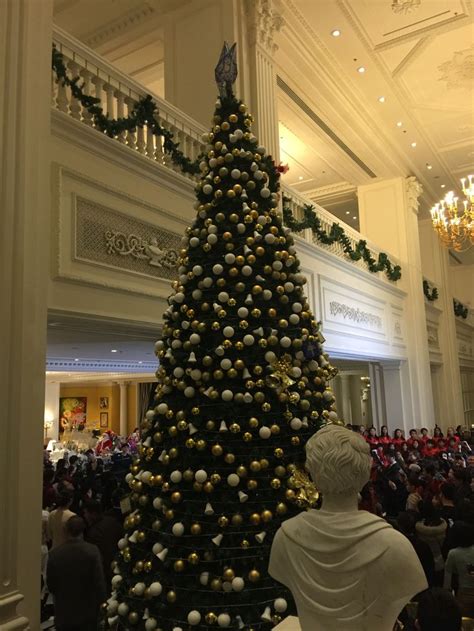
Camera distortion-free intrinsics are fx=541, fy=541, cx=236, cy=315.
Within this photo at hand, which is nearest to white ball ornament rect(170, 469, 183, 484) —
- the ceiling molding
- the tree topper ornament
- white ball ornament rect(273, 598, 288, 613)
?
white ball ornament rect(273, 598, 288, 613)

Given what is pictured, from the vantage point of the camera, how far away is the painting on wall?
23.2 meters

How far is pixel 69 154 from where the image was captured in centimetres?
495

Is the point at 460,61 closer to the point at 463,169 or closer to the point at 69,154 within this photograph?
the point at 463,169

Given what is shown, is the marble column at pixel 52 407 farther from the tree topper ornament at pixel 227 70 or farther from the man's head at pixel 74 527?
the tree topper ornament at pixel 227 70

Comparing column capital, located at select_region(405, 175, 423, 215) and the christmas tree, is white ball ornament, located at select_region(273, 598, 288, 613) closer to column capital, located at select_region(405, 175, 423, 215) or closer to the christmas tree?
the christmas tree

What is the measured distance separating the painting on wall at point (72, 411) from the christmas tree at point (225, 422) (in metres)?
21.5

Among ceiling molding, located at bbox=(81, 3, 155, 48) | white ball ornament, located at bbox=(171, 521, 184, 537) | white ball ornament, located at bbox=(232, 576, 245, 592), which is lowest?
white ball ornament, located at bbox=(232, 576, 245, 592)

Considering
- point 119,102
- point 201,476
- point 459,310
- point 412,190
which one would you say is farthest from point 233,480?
point 459,310

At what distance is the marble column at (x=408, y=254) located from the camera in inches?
574

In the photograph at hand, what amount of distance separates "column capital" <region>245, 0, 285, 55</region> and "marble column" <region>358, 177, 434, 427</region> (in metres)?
7.65

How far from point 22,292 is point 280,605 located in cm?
262

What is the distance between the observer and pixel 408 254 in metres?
14.7

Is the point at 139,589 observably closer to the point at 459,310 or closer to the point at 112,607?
the point at 112,607

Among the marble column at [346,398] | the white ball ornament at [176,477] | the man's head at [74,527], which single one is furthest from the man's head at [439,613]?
the marble column at [346,398]
